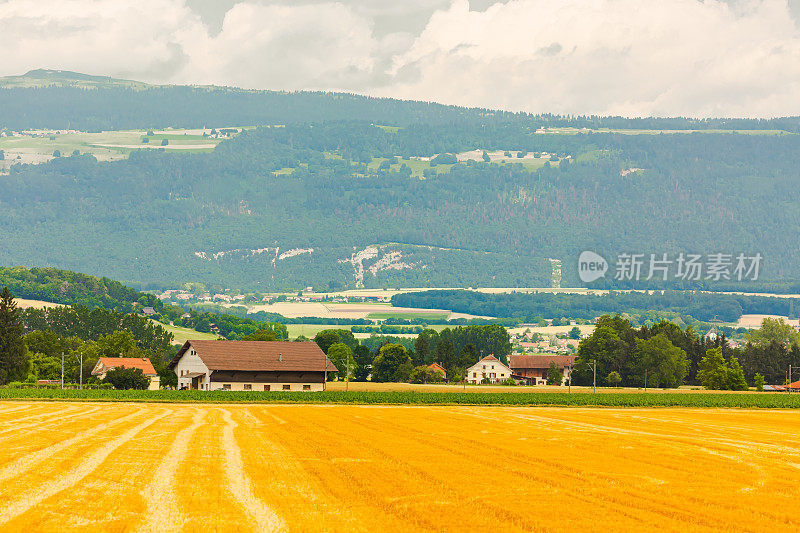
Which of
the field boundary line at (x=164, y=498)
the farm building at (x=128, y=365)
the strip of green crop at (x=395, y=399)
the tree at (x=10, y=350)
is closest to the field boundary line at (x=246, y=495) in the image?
the field boundary line at (x=164, y=498)

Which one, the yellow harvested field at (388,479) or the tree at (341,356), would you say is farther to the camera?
the tree at (341,356)

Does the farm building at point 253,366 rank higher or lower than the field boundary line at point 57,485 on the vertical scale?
higher

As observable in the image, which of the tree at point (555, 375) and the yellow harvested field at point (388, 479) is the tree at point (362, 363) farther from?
the yellow harvested field at point (388, 479)

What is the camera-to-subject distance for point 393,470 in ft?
103

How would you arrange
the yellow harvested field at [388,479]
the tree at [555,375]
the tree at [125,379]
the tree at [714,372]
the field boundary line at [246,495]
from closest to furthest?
the field boundary line at [246,495] → the yellow harvested field at [388,479] → the tree at [125,379] → the tree at [714,372] → the tree at [555,375]

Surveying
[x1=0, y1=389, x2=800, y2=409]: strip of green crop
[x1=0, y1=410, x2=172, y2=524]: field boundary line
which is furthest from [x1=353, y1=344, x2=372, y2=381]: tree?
[x1=0, y1=410, x2=172, y2=524]: field boundary line

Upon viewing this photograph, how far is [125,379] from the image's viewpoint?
124875mm

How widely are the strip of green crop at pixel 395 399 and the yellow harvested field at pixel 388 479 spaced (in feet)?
153

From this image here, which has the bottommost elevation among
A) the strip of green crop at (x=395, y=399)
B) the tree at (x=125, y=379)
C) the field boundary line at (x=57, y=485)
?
the strip of green crop at (x=395, y=399)

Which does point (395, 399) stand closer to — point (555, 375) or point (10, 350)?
point (10, 350)

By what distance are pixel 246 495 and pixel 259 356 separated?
105944 mm

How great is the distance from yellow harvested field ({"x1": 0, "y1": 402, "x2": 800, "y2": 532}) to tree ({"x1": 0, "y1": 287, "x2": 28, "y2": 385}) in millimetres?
81610

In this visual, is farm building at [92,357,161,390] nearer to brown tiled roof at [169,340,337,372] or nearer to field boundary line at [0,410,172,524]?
brown tiled roof at [169,340,337,372]

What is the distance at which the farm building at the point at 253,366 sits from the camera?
128m
